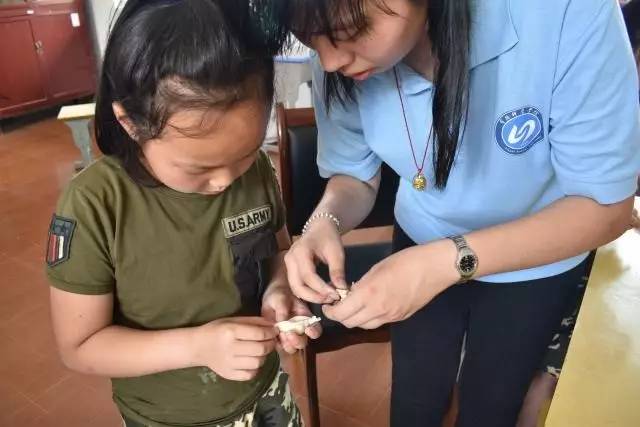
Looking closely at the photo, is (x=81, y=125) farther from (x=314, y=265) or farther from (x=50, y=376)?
(x=314, y=265)

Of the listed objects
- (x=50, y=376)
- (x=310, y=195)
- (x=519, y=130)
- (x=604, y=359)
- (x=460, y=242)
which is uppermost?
(x=519, y=130)

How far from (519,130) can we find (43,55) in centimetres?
449

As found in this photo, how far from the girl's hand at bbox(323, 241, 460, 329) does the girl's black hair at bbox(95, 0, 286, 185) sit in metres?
0.28

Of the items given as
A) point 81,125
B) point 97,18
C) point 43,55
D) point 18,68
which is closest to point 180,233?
point 81,125

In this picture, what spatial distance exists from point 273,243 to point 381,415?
919 millimetres

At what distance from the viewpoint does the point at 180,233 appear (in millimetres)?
803

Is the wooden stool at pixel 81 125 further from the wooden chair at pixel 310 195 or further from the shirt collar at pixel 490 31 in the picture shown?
the shirt collar at pixel 490 31

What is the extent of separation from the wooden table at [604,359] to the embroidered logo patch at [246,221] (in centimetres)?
49

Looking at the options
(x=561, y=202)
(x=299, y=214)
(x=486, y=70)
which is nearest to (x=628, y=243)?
(x=561, y=202)

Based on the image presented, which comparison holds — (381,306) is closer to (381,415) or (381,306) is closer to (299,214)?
(299,214)

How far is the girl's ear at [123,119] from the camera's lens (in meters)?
0.68

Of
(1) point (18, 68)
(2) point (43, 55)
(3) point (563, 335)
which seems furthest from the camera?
(2) point (43, 55)

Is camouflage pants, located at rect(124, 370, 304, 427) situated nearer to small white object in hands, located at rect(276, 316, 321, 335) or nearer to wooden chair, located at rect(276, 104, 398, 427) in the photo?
small white object in hands, located at rect(276, 316, 321, 335)

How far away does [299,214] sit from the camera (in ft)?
4.61
